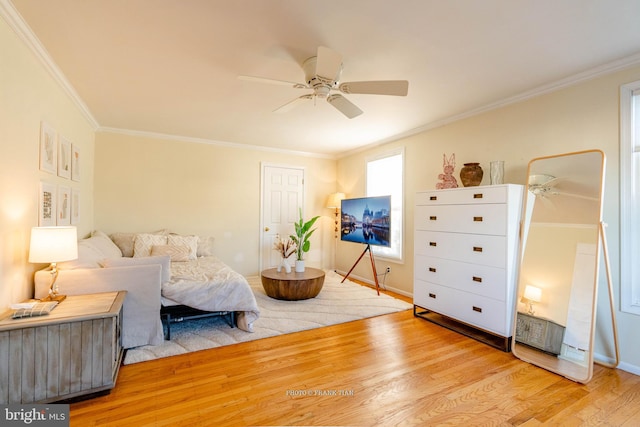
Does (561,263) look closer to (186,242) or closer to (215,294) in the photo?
(215,294)

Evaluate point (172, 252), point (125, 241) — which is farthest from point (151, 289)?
A: point (125, 241)

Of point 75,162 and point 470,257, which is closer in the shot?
point 470,257

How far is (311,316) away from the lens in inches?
134

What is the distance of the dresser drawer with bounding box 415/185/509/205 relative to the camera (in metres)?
2.73

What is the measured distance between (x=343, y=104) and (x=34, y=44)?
2356mm

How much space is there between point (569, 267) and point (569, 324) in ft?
1.55

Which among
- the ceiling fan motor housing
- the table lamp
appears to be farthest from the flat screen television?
the table lamp

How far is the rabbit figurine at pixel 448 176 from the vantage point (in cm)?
367

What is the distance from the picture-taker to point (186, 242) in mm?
4418

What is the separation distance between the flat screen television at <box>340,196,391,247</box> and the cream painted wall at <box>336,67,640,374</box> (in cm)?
46

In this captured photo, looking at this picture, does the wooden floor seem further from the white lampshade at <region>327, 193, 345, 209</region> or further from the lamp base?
the white lampshade at <region>327, 193, 345, 209</region>

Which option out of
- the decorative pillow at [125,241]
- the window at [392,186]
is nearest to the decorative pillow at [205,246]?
the decorative pillow at [125,241]

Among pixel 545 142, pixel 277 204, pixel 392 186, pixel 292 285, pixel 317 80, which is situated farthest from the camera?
pixel 277 204

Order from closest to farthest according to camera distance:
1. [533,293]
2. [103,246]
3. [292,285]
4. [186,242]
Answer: [533,293] < [103,246] < [292,285] < [186,242]
